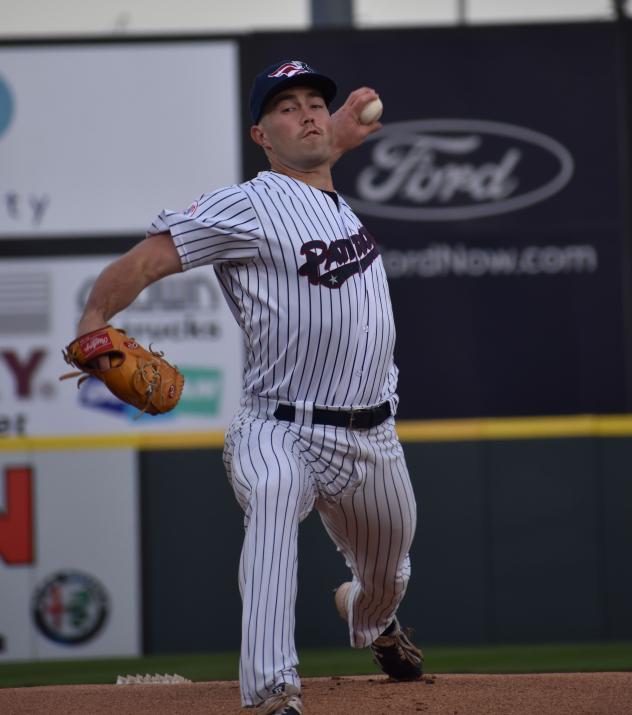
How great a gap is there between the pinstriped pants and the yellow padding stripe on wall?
108 inches

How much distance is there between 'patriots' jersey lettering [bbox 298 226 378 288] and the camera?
3129 mm

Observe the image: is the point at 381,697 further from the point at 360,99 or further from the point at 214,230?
the point at 360,99

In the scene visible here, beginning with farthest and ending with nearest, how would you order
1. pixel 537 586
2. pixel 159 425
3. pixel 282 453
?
pixel 159 425 → pixel 537 586 → pixel 282 453

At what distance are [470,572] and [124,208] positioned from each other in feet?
8.21

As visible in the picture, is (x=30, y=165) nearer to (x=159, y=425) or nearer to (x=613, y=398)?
(x=159, y=425)

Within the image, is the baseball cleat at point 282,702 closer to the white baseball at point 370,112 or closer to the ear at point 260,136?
the ear at point 260,136

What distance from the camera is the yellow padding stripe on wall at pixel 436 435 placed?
20.2 feet

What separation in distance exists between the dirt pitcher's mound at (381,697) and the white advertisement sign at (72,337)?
3174 millimetres

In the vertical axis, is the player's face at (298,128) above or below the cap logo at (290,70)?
below

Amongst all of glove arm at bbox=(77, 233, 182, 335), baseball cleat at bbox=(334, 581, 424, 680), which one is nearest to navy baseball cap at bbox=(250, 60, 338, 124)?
glove arm at bbox=(77, 233, 182, 335)

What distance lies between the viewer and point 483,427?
20.5 ft

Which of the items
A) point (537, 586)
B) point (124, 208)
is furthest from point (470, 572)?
point (124, 208)

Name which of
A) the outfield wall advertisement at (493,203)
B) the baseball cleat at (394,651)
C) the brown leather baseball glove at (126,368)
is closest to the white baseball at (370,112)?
the brown leather baseball glove at (126,368)

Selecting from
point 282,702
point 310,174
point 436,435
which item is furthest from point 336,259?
point 436,435
